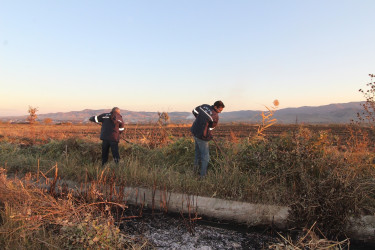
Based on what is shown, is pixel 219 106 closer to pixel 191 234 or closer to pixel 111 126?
pixel 191 234

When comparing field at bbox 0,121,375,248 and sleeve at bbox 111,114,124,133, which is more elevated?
sleeve at bbox 111,114,124,133

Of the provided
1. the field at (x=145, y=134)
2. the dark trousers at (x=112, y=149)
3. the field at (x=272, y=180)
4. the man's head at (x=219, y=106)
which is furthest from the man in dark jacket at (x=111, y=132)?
the man's head at (x=219, y=106)

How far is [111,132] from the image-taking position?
674 cm

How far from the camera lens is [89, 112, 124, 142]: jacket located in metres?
6.71

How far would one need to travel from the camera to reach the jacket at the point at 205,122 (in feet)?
18.7

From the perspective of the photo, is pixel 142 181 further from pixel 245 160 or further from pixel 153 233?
pixel 245 160

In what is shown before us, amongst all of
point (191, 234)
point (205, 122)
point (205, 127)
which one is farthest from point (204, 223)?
point (205, 122)

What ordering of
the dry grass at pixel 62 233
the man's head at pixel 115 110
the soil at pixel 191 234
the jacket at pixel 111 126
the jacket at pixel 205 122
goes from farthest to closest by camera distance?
the man's head at pixel 115 110 → the jacket at pixel 111 126 → the jacket at pixel 205 122 → the soil at pixel 191 234 → the dry grass at pixel 62 233

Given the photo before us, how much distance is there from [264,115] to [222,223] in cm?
302

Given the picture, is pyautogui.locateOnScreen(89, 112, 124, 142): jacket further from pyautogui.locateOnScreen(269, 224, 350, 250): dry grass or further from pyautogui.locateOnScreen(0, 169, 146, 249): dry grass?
pyautogui.locateOnScreen(269, 224, 350, 250): dry grass

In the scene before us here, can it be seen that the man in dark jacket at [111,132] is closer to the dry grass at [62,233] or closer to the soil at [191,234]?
the soil at [191,234]

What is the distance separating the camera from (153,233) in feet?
13.0

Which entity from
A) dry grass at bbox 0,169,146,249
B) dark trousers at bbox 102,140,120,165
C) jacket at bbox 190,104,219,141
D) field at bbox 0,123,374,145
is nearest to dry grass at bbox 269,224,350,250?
dry grass at bbox 0,169,146,249

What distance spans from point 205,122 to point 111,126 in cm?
284
